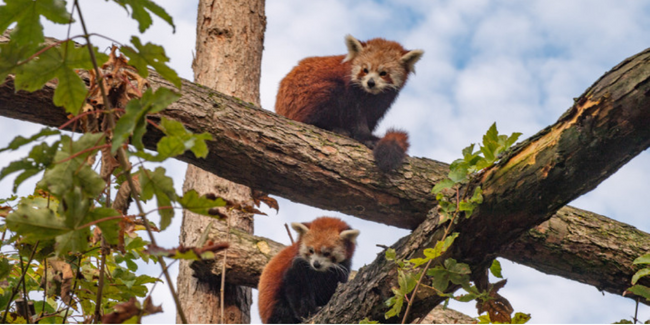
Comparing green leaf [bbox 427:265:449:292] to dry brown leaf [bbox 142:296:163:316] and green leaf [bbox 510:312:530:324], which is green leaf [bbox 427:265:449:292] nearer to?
green leaf [bbox 510:312:530:324]

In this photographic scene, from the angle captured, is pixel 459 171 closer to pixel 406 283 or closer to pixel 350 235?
pixel 406 283

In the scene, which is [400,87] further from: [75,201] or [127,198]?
[75,201]

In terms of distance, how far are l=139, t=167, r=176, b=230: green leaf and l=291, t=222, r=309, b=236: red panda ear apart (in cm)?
421

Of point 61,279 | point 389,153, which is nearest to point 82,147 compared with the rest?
point 61,279

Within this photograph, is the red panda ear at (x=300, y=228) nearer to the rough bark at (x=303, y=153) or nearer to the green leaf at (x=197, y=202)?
the rough bark at (x=303, y=153)

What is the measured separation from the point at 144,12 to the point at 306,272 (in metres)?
4.05

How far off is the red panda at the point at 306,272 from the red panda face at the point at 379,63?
1462 mm

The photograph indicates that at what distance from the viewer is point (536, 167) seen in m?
3.16

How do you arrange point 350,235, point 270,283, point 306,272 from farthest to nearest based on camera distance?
1. point 350,235
2. point 306,272
3. point 270,283

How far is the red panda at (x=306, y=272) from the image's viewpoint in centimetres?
514

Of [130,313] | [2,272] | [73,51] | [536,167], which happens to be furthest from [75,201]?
[536,167]

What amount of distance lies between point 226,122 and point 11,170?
254 cm

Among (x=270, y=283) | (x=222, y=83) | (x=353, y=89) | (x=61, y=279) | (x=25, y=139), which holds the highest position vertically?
(x=222, y=83)

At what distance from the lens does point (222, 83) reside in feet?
20.1
